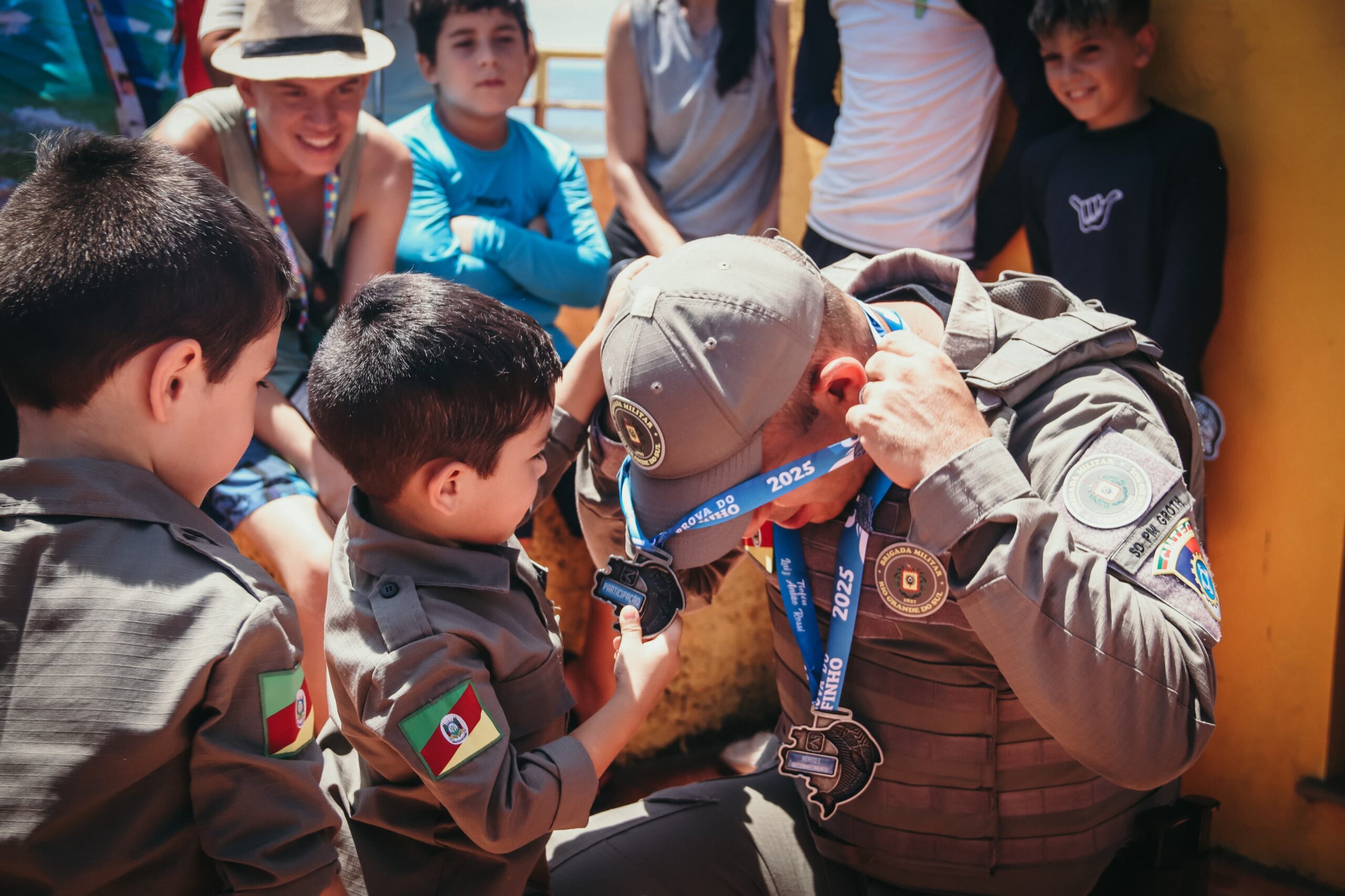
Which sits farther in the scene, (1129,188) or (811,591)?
(1129,188)

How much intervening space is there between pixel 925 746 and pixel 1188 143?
186 cm

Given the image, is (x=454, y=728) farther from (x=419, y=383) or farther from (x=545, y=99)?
(x=545, y=99)

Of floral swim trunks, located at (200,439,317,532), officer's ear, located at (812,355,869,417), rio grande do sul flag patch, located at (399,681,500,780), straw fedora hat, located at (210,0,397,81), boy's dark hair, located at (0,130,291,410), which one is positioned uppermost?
straw fedora hat, located at (210,0,397,81)

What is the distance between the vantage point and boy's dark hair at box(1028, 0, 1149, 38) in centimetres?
300

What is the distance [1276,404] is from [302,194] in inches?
107

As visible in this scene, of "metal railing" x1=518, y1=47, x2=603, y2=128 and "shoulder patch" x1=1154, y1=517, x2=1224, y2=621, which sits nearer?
"shoulder patch" x1=1154, y1=517, x2=1224, y2=621

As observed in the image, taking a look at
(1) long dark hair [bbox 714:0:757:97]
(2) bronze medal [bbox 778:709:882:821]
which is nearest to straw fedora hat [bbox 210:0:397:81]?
(1) long dark hair [bbox 714:0:757:97]

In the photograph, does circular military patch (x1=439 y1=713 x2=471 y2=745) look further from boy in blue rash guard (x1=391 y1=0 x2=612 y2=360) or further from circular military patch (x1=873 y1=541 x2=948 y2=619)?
boy in blue rash guard (x1=391 y1=0 x2=612 y2=360)

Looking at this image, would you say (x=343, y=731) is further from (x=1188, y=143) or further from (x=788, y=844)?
(x=1188, y=143)

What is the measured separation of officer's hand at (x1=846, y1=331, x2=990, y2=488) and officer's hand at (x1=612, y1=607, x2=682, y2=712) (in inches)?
19.3

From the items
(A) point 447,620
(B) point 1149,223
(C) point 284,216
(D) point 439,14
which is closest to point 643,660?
(A) point 447,620

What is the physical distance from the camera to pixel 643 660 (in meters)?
1.89

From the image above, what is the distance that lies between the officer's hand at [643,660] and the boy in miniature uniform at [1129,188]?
1.72 metres

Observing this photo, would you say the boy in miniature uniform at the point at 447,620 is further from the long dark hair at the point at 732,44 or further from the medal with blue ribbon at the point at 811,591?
the long dark hair at the point at 732,44
